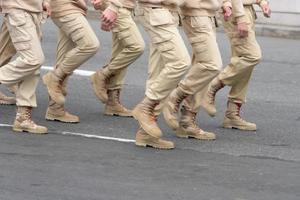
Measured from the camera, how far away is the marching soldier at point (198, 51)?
8.82 m

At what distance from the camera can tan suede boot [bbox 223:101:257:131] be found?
9.81 metres

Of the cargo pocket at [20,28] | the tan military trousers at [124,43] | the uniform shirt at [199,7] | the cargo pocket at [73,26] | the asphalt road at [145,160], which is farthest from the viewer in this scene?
the tan military trousers at [124,43]

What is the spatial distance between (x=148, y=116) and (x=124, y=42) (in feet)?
4.80

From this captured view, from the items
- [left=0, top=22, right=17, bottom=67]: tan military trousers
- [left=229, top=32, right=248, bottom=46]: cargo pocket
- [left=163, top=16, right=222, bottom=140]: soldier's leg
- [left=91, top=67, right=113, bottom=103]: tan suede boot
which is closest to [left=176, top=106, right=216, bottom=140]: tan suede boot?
[left=163, top=16, right=222, bottom=140]: soldier's leg

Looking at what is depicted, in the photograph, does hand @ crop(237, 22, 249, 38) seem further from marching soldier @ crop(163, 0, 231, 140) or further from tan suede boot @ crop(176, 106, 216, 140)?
tan suede boot @ crop(176, 106, 216, 140)

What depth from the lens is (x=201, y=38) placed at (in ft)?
28.9

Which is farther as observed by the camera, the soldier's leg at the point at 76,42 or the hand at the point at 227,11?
the soldier's leg at the point at 76,42

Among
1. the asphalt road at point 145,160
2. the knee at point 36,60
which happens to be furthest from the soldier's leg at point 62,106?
the knee at point 36,60

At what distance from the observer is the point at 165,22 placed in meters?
8.46

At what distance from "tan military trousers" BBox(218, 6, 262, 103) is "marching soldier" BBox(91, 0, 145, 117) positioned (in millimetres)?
918

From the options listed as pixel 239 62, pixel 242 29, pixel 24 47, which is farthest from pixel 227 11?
pixel 24 47

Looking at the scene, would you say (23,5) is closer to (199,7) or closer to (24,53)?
(24,53)

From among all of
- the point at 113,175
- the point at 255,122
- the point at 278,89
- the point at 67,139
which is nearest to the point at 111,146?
the point at 67,139

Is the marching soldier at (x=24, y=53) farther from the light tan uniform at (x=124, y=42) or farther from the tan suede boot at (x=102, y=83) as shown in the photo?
the tan suede boot at (x=102, y=83)
